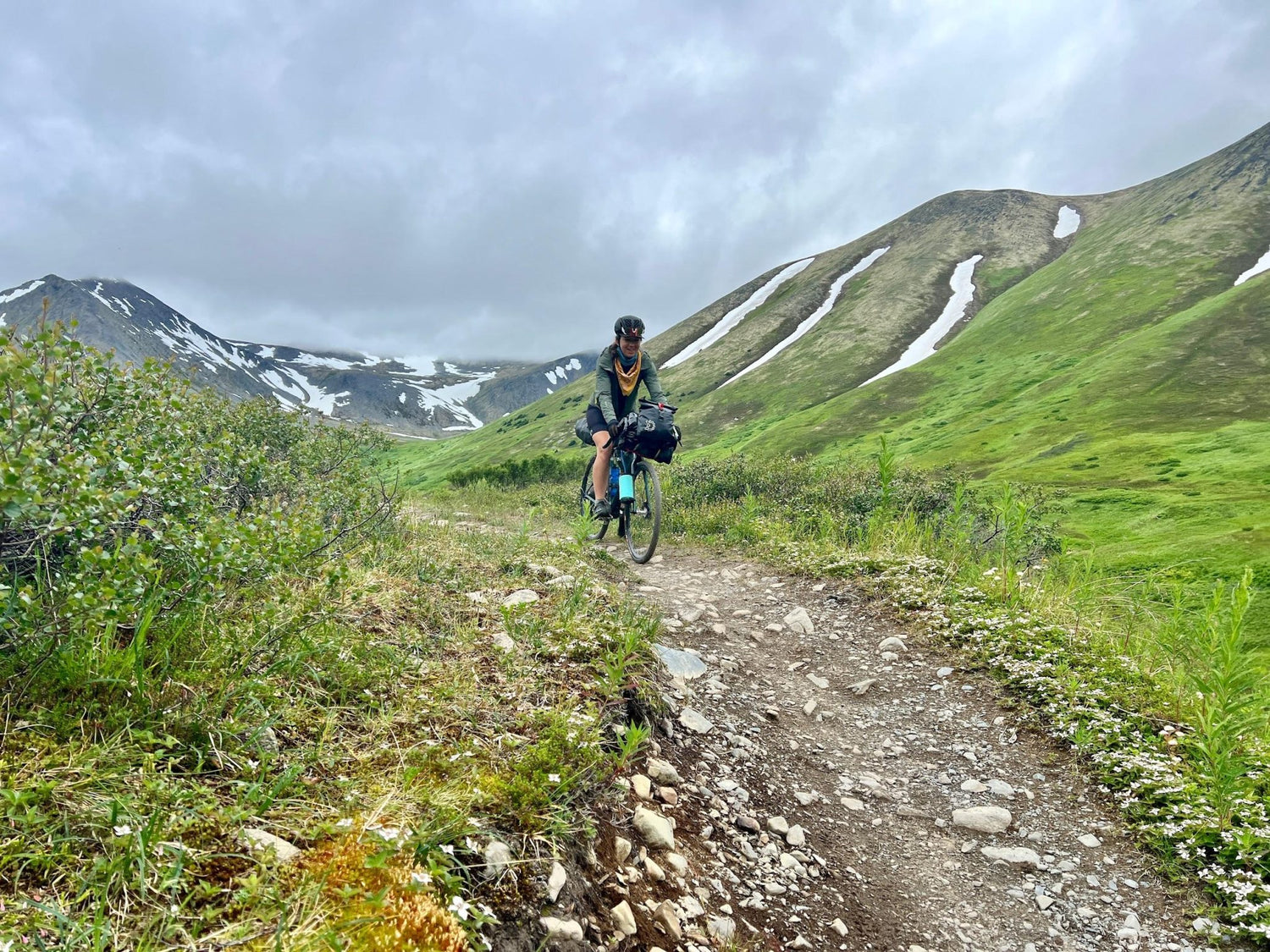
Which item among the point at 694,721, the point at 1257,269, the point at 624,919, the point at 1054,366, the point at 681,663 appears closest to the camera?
the point at 624,919

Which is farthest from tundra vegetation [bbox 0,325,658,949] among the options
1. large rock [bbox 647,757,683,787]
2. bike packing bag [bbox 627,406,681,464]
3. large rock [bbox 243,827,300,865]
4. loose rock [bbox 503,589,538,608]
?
bike packing bag [bbox 627,406,681,464]

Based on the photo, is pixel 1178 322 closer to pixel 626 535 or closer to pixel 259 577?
pixel 626 535

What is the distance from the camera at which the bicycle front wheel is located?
33.7 ft

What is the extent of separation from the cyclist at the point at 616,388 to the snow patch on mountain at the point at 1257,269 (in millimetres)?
70865

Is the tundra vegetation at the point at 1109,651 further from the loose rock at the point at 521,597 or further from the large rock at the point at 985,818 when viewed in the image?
the loose rock at the point at 521,597

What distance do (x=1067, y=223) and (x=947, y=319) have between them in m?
47.7

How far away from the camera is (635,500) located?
1068 centimetres

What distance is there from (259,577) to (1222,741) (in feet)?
21.2

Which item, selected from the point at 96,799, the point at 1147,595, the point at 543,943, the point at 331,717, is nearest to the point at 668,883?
the point at 543,943

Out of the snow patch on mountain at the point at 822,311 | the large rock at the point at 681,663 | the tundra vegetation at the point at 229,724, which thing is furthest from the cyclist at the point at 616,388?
the snow patch on mountain at the point at 822,311

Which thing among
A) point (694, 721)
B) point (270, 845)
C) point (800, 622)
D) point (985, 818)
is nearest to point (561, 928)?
point (270, 845)

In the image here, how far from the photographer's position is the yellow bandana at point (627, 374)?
10.3 metres

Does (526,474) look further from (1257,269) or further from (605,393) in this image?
(1257,269)

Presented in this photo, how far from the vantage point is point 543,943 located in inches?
95.3
